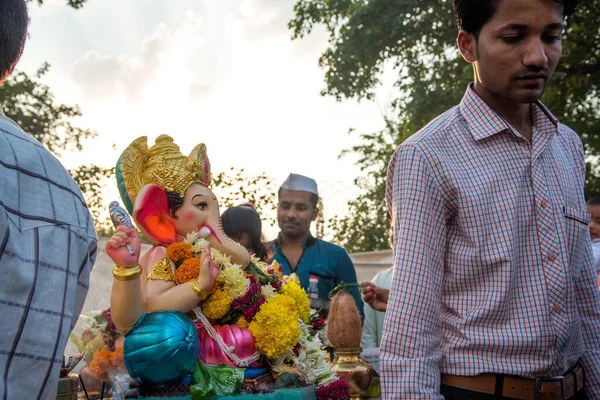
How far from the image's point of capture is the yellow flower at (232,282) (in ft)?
9.54

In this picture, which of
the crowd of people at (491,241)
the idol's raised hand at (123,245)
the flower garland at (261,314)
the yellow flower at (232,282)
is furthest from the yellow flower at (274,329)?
the crowd of people at (491,241)

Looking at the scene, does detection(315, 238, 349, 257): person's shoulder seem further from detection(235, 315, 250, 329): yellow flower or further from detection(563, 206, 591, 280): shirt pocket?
detection(563, 206, 591, 280): shirt pocket

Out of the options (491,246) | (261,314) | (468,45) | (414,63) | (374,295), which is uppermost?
(414,63)

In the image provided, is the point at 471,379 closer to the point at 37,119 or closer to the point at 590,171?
the point at 590,171

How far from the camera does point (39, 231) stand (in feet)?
4.13

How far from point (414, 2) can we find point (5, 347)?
948 cm

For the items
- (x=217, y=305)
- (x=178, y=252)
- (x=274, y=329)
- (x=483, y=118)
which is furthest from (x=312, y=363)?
(x=483, y=118)

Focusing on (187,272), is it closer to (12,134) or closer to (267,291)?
(267,291)

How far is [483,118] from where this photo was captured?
1849mm

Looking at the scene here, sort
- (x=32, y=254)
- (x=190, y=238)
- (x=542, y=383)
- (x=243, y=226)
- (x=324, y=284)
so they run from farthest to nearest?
(x=324, y=284) → (x=243, y=226) → (x=190, y=238) → (x=542, y=383) → (x=32, y=254)

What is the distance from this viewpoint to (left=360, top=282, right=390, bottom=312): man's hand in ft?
9.27

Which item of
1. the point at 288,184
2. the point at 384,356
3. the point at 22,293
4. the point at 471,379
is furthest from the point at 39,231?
the point at 288,184

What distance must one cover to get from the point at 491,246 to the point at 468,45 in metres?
0.60

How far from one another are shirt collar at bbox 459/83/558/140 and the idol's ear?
1.58 m
